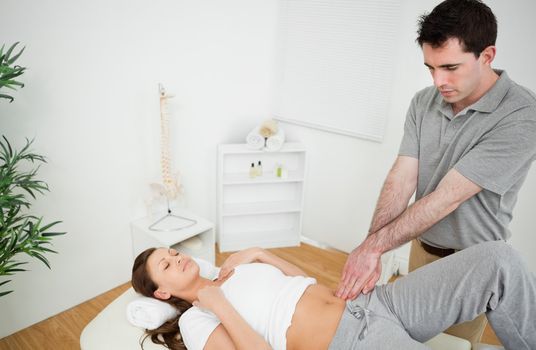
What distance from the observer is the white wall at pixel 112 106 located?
1910mm

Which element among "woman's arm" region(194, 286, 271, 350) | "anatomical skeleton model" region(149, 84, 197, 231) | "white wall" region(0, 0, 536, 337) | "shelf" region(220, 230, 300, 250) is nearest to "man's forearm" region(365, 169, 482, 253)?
"woman's arm" region(194, 286, 271, 350)

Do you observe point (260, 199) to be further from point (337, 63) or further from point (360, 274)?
point (360, 274)

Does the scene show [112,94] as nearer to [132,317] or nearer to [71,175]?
[71,175]

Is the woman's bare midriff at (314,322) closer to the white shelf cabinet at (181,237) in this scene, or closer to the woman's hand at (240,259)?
the woman's hand at (240,259)

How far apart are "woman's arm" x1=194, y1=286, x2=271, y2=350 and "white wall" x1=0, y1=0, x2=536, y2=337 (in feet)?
4.15

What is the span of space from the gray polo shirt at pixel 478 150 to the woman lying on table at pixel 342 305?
27 centimetres

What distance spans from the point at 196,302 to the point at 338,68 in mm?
1868

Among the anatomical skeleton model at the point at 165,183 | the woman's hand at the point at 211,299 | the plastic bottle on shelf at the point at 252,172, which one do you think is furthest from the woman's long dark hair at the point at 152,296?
the plastic bottle on shelf at the point at 252,172

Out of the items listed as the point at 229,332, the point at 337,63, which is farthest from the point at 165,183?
the point at 337,63

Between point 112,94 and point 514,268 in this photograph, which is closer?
point 514,268

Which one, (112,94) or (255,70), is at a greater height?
(255,70)

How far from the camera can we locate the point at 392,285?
4.61 ft

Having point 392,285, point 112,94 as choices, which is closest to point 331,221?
point 392,285

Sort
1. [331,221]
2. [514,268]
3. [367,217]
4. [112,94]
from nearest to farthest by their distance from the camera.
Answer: [514,268], [112,94], [367,217], [331,221]
